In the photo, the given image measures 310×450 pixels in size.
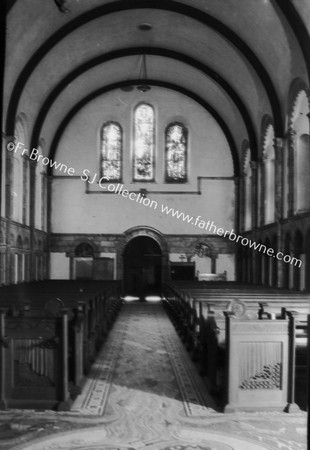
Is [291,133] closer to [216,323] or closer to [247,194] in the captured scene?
[247,194]

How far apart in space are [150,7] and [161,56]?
454cm

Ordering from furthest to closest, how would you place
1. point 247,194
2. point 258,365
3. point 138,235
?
point 138,235 → point 247,194 → point 258,365

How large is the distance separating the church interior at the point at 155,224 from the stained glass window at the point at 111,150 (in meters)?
0.08

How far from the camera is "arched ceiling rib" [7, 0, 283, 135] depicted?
1736cm

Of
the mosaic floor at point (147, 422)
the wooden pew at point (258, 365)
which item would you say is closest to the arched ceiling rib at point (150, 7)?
the mosaic floor at point (147, 422)

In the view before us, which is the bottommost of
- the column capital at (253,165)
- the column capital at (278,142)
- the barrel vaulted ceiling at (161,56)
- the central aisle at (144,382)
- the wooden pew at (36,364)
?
the central aisle at (144,382)

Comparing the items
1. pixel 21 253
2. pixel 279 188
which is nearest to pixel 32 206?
pixel 21 253

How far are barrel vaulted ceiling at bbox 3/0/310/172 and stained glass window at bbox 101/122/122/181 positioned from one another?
1761 millimetres

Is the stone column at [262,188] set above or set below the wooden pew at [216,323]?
above

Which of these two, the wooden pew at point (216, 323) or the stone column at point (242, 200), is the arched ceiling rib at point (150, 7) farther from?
the wooden pew at point (216, 323)

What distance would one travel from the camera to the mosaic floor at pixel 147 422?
17.1 feet

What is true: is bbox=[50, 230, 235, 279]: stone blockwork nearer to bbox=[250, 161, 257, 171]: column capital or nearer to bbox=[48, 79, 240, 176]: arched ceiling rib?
bbox=[48, 79, 240, 176]: arched ceiling rib

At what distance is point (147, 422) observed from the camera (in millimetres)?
5879

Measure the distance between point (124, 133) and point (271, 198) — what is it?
8851 mm
